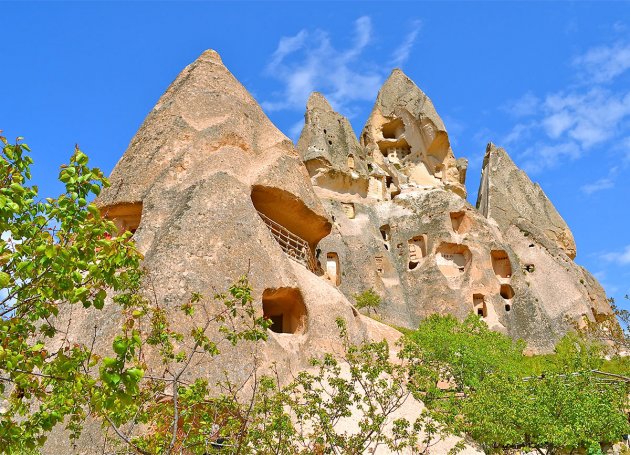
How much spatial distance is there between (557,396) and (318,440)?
8.42 m

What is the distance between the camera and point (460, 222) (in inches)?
1451

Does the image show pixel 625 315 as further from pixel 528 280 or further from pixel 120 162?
pixel 528 280

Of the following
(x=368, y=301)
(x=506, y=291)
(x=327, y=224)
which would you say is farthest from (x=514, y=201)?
Answer: (x=327, y=224)

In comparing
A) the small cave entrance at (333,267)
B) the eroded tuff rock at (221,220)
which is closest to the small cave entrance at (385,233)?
the small cave entrance at (333,267)

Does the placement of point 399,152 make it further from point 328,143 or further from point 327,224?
point 327,224

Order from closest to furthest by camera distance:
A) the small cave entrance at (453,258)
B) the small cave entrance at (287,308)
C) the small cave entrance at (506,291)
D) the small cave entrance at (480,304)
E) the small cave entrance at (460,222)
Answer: the small cave entrance at (287,308) → the small cave entrance at (480,304) → the small cave entrance at (506,291) → the small cave entrance at (453,258) → the small cave entrance at (460,222)

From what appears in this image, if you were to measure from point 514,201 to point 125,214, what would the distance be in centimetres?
3275

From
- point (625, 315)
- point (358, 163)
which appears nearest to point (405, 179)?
point (358, 163)

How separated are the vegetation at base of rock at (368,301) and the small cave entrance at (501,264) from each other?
327 inches

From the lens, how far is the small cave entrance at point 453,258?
115 feet

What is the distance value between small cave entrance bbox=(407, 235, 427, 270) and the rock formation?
0.08m

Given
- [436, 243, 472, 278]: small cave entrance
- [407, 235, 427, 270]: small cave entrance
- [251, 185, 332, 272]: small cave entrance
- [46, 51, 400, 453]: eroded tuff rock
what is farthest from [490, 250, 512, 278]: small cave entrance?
[251, 185, 332, 272]: small cave entrance

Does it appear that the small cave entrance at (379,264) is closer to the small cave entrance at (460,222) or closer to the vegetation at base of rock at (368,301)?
the vegetation at base of rock at (368,301)

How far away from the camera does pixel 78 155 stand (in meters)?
5.46
